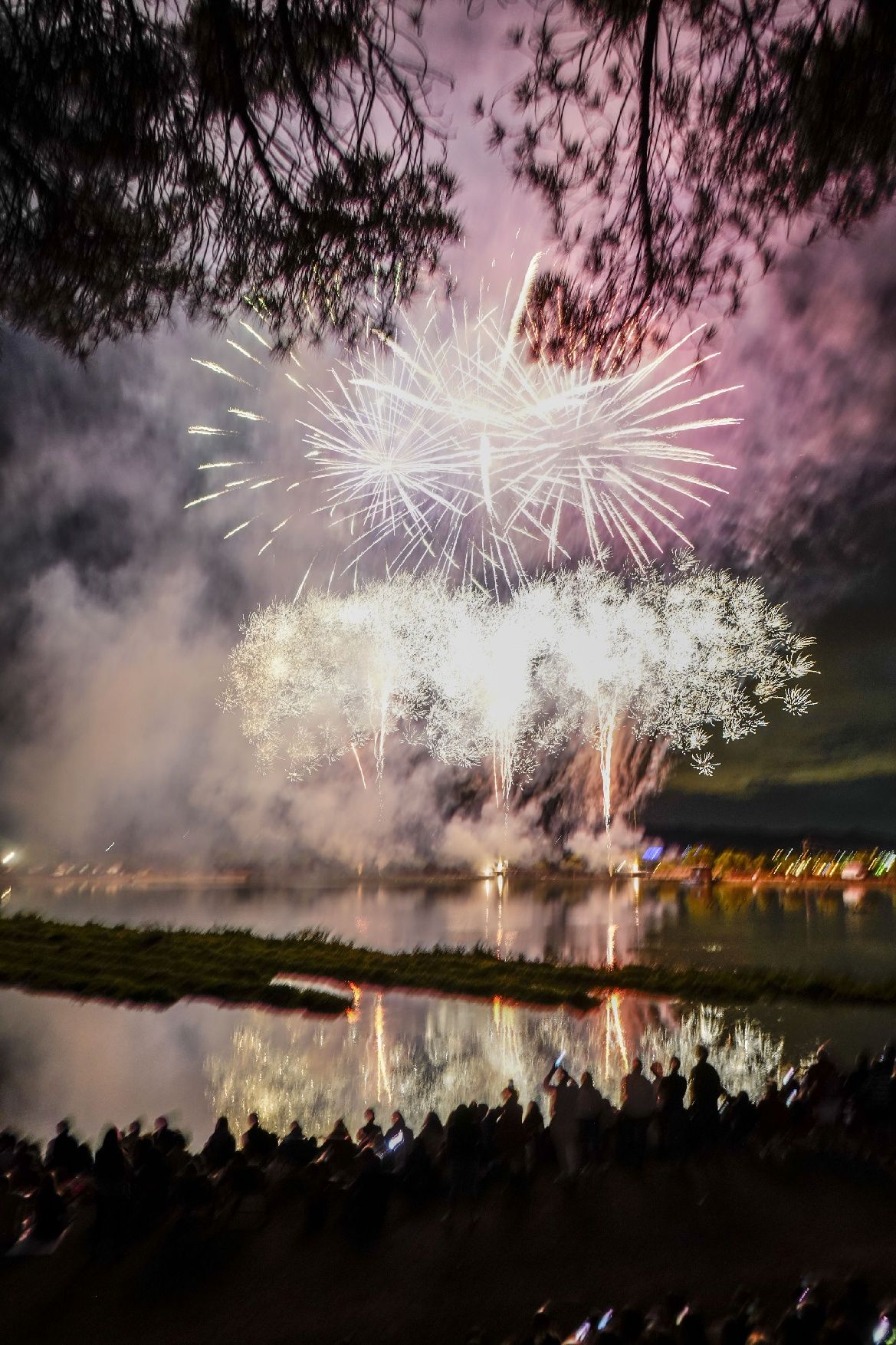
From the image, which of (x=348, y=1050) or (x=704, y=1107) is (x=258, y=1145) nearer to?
(x=704, y=1107)

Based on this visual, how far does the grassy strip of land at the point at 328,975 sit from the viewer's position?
18812 millimetres

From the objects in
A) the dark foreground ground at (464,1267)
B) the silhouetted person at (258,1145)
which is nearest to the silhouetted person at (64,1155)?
the dark foreground ground at (464,1267)

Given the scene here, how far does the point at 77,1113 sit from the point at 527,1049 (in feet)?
22.2

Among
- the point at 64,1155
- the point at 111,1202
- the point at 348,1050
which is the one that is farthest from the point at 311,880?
the point at 111,1202

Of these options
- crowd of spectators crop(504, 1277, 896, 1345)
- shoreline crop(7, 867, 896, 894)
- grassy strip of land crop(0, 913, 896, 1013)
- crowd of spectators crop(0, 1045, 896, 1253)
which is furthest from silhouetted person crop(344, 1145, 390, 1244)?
shoreline crop(7, 867, 896, 894)

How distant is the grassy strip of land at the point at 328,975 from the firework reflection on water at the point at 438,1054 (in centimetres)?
85

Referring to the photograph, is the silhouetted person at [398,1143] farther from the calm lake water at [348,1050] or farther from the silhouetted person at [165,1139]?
the calm lake water at [348,1050]

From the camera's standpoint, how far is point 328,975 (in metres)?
21.8

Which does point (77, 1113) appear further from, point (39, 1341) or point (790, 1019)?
point (790, 1019)

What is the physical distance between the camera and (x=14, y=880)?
3364 inches

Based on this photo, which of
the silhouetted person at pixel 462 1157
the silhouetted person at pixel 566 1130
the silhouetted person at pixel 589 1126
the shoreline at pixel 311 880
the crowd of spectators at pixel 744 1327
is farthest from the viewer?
the shoreline at pixel 311 880

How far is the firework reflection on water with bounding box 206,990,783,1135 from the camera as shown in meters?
11.2

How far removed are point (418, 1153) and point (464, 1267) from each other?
1153 millimetres

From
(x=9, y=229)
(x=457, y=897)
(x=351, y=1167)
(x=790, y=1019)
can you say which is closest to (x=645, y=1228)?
(x=351, y=1167)
